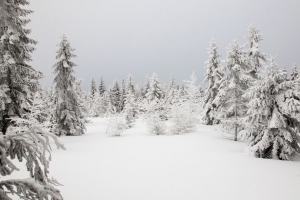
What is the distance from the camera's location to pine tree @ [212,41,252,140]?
18.3 metres

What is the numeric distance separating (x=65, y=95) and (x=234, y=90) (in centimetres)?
1847

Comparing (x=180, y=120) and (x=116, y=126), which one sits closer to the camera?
(x=116, y=126)

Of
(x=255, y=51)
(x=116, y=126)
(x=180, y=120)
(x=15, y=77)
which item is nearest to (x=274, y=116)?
(x=180, y=120)

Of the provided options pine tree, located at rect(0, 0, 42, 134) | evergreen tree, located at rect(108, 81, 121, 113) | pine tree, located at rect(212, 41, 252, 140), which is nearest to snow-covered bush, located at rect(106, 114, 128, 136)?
pine tree, located at rect(0, 0, 42, 134)

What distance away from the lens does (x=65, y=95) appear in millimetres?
21219

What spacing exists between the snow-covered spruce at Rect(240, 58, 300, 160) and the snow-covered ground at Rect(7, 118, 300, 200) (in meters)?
1.20

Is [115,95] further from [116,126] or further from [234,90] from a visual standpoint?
[234,90]

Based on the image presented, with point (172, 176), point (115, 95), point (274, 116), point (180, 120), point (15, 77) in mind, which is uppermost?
point (115, 95)

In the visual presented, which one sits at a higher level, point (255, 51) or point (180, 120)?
point (255, 51)

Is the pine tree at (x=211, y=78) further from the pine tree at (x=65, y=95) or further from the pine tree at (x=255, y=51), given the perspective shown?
the pine tree at (x=65, y=95)

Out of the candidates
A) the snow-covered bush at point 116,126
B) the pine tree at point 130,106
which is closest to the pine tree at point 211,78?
the pine tree at point 130,106

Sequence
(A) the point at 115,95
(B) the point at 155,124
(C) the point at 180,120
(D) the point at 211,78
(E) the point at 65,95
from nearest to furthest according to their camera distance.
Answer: (B) the point at 155,124
(E) the point at 65,95
(C) the point at 180,120
(D) the point at 211,78
(A) the point at 115,95

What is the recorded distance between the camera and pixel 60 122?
21.3 m

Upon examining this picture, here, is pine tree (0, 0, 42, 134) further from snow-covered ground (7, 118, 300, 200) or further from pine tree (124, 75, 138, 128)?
pine tree (124, 75, 138, 128)
